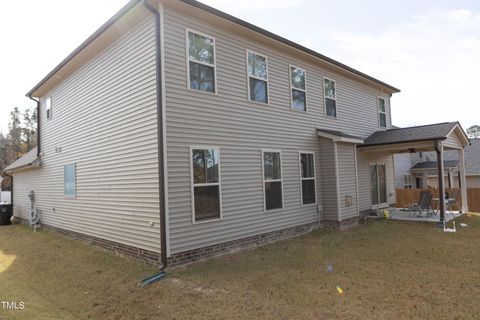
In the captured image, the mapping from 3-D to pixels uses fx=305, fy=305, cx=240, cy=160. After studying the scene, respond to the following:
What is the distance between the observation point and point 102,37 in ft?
24.5

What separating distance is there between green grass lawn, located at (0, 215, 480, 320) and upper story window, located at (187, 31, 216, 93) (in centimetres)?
384

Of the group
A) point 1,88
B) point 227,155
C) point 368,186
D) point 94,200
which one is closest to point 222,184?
point 227,155

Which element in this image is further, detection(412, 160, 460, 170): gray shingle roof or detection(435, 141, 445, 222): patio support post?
detection(412, 160, 460, 170): gray shingle roof

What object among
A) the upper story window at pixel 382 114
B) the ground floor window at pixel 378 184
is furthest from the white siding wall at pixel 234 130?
the upper story window at pixel 382 114

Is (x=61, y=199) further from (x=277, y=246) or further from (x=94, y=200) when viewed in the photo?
(x=277, y=246)

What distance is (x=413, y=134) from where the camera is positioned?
11047 mm

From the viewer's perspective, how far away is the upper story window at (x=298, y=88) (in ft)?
30.7

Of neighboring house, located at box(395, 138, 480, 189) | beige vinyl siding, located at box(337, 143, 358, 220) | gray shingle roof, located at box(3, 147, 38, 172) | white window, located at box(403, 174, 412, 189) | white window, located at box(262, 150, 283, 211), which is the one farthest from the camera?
white window, located at box(403, 174, 412, 189)

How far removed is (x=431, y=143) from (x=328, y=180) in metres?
3.79

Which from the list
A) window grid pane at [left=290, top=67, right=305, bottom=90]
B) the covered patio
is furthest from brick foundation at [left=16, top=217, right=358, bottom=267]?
window grid pane at [left=290, top=67, right=305, bottom=90]

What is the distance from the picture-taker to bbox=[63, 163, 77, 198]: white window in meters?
9.38

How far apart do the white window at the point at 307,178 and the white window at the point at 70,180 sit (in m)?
6.95

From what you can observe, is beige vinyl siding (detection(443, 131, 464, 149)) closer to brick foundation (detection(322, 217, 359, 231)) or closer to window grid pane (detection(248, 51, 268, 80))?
brick foundation (detection(322, 217, 359, 231))

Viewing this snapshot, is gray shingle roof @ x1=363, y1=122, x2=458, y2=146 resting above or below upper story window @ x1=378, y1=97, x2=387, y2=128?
below
